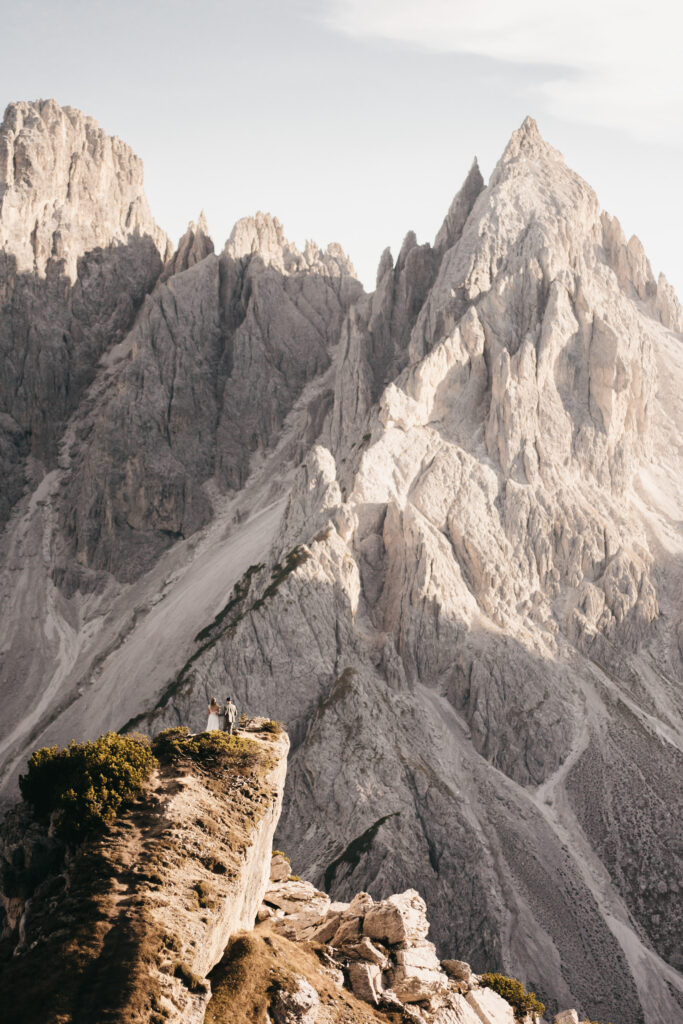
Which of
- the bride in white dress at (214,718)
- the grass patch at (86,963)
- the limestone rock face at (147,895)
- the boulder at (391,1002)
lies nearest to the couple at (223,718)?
the bride in white dress at (214,718)

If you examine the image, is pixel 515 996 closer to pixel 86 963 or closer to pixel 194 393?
pixel 86 963

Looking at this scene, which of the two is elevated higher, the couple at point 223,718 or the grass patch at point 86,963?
the couple at point 223,718

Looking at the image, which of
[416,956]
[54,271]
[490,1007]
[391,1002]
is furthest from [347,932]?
[54,271]

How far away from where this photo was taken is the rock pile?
40.4m

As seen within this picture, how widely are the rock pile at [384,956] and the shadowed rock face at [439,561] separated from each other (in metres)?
40.2

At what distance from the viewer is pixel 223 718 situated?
45.6m

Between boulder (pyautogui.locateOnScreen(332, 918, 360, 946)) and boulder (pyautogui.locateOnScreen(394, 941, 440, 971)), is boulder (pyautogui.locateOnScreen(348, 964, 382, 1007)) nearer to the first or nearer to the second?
boulder (pyautogui.locateOnScreen(394, 941, 440, 971))

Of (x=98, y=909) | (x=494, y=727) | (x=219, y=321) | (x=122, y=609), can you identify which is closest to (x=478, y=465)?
(x=494, y=727)

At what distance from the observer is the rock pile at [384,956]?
40406 mm

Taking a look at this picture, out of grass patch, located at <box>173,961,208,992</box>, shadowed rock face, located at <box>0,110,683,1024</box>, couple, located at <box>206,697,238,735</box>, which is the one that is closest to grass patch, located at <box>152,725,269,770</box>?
couple, located at <box>206,697,238,735</box>

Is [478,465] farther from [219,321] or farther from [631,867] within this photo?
[219,321]

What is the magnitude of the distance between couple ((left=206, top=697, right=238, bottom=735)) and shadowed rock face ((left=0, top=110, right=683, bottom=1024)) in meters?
44.8

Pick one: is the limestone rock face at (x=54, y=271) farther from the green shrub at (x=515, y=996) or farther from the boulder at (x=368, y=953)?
the boulder at (x=368, y=953)

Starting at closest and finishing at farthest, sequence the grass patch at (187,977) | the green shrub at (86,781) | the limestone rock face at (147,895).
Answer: the limestone rock face at (147,895) → the grass patch at (187,977) → the green shrub at (86,781)
